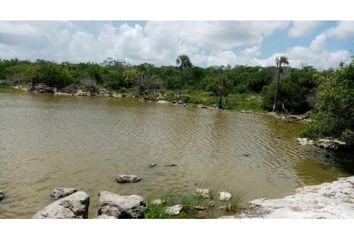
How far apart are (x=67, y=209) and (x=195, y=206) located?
520 centimetres

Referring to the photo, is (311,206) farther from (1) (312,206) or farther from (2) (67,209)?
(2) (67,209)

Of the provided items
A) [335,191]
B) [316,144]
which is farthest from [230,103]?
[335,191]

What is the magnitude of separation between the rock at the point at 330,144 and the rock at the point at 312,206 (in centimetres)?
1273

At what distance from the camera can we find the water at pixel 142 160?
19.6m

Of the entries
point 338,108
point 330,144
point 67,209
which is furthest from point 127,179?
point 330,144

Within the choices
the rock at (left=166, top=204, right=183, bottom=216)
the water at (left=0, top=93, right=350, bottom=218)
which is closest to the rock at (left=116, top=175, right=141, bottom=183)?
the water at (left=0, top=93, right=350, bottom=218)

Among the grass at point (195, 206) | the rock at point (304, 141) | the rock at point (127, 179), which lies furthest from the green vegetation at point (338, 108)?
the rock at point (127, 179)

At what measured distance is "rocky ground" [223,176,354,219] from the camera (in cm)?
1448

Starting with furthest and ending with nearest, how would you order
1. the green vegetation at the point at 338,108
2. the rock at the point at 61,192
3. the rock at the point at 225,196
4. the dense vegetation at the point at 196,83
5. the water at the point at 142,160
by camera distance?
1. the dense vegetation at the point at 196,83
2. the green vegetation at the point at 338,108
3. the water at the point at 142,160
4. the rock at the point at 225,196
5. the rock at the point at 61,192

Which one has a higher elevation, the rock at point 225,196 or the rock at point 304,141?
the rock at point 304,141

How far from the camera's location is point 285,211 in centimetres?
1494

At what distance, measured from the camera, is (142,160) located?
2545 cm

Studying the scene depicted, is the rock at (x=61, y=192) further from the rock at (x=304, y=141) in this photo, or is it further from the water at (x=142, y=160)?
the rock at (x=304, y=141)

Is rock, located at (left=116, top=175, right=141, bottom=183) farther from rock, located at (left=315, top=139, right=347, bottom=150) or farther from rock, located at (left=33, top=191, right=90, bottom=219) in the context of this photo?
rock, located at (left=315, top=139, right=347, bottom=150)
